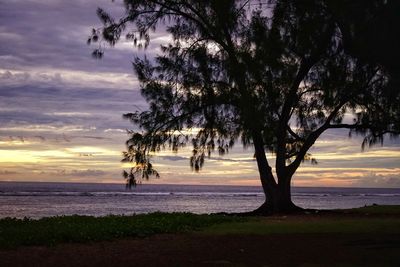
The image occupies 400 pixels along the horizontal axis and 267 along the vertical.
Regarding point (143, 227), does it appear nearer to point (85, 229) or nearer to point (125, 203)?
point (85, 229)

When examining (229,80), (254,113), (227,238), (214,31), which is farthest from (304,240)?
(214,31)

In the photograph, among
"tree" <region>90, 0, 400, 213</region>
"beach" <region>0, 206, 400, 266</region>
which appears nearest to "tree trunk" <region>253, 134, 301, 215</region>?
"tree" <region>90, 0, 400, 213</region>

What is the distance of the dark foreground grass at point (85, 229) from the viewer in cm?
1337

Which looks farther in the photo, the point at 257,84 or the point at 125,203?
the point at 125,203

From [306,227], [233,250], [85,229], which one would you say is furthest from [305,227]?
[85,229]

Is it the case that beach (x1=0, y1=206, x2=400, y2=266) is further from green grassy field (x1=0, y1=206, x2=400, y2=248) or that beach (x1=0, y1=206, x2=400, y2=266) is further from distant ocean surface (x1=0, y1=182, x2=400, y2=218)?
distant ocean surface (x1=0, y1=182, x2=400, y2=218)

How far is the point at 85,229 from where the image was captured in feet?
48.4

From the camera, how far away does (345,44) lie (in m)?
15.3

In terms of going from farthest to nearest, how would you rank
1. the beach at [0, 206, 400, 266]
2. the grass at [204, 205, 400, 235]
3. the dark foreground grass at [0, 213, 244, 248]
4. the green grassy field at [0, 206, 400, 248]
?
1. the grass at [204, 205, 400, 235]
2. the green grassy field at [0, 206, 400, 248]
3. the dark foreground grass at [0, 213, 244, 248]
4. the beach at [0, 206, 400, 266]

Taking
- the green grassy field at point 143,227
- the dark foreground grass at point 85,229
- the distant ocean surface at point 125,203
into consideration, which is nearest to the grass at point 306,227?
the green grassy field at point 143,227

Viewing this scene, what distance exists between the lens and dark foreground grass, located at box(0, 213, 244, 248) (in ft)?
43.9

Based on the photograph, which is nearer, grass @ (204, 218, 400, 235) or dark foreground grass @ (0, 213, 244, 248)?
dark foreground grass @ (0, 213, 244, 248)

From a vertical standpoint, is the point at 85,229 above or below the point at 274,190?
below

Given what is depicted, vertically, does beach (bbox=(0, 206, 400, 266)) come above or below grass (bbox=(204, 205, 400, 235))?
below
